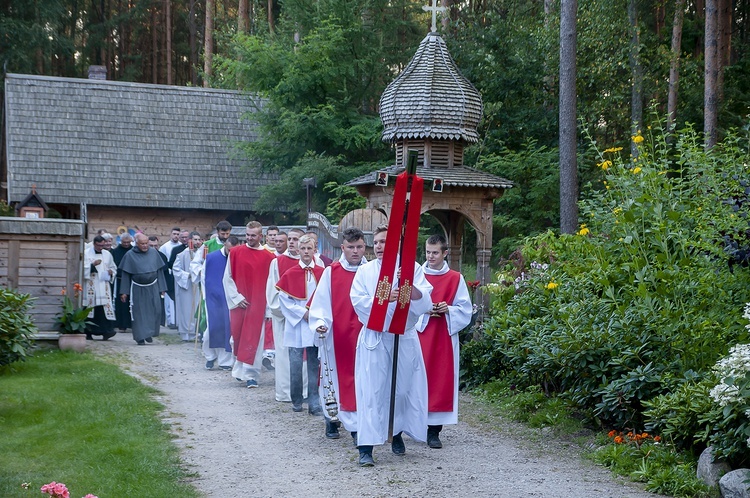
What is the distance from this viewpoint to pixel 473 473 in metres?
7.46

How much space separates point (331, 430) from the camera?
8.84m

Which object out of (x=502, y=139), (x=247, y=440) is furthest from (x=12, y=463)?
(x=502, y=139)

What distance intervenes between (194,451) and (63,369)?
15.9 ft

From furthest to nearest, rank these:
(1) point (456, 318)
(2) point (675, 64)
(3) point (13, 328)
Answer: (2) point (675, 64) → (3) point (13, 328) → (1) point (456, 318)

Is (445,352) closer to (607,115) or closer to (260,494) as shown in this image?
(260,494)

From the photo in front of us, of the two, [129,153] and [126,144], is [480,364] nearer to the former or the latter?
[129,153]

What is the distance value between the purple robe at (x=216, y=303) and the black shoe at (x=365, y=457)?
618 centimetres

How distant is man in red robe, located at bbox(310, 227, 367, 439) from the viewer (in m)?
8.48

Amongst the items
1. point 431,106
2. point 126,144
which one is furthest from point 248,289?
point 126,144

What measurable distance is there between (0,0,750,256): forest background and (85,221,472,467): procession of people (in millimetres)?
6857

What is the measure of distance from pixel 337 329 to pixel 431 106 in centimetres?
573

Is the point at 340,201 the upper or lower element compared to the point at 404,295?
A: upper

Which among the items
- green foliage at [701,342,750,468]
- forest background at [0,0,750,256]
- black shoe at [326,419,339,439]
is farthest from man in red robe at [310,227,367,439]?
forest background at [0,0,750,256]

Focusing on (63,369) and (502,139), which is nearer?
(63,369)
